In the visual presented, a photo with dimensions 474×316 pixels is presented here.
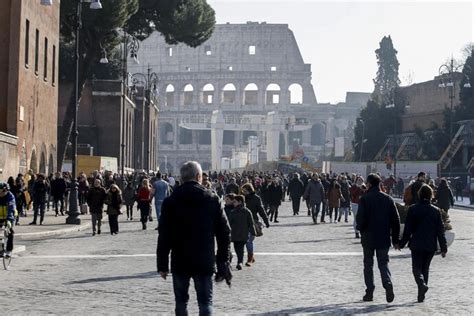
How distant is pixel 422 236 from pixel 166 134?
15018 centimetres

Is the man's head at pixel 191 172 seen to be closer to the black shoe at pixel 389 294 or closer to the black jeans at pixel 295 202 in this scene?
the black shoe at pixel 389 294

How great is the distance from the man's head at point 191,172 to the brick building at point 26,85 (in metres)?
23.2

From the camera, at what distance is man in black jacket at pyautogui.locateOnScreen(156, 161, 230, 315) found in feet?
24.9

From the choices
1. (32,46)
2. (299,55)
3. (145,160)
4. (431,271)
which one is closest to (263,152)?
(145,160)

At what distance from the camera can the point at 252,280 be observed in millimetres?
14102

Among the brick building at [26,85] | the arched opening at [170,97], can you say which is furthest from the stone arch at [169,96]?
the brick building at [26,85]

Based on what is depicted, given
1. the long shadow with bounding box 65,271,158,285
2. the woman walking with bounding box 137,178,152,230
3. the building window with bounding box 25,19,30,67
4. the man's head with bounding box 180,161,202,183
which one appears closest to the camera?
the man's head with bounding box 180,161,202,183

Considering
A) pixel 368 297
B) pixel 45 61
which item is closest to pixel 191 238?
pixel 368 297

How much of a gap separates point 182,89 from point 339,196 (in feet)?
466

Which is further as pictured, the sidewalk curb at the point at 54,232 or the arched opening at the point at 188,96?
the arched opening at the point at 188,96

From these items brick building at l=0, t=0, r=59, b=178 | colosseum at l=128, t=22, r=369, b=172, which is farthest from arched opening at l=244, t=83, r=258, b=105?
brick building at l=0, t=0, r=59, b=178

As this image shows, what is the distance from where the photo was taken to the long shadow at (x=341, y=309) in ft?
35.5

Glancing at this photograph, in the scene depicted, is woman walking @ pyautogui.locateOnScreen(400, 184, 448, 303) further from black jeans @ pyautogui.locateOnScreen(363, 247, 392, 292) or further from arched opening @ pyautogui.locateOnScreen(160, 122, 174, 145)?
arched opening @ pyautogui.locateOnScreen(160, 122, 174, 145)

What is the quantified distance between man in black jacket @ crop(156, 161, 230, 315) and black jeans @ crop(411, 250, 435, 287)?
455 centimetres
